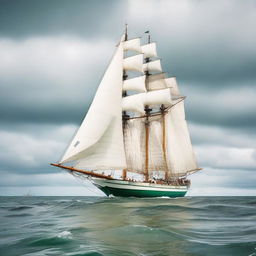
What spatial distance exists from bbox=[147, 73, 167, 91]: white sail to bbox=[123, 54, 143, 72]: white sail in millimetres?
8771

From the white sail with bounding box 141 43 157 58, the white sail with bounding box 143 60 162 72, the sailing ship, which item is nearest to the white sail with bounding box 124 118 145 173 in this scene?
the sailing ship

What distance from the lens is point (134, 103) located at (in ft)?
206

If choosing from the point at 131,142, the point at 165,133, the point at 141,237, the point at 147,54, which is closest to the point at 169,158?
the point at 165,133

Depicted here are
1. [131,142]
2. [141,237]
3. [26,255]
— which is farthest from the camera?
[131,142]

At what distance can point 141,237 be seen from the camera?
1608 cm

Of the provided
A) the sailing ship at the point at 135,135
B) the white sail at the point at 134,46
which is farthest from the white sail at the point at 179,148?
the white sail at the point at 134,46

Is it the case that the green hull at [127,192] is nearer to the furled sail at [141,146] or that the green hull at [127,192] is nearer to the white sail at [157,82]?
the furled sail at [141,146]

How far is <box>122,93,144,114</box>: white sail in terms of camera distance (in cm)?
6272

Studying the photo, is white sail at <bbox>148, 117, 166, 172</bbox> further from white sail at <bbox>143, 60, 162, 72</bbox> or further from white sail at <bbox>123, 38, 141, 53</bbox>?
white sail at <bbox>123, 38, 141, 53</bbox>

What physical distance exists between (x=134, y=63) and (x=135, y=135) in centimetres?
1500

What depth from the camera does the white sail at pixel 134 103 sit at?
62719 mm

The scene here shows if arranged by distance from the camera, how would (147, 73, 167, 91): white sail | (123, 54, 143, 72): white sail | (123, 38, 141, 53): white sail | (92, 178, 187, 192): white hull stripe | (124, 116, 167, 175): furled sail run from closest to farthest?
1. (92, 178, 187, 192): white hull stripe
2. (124, 116, 167, 175): furled sail
3. (123, 54, 143, 72): white sail
4. (123, 38, 141, 53): white sail
5. (147, 73, 167, 91): white sail

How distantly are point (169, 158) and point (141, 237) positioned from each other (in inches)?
2100

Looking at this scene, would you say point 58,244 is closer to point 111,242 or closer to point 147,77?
point 111,242
